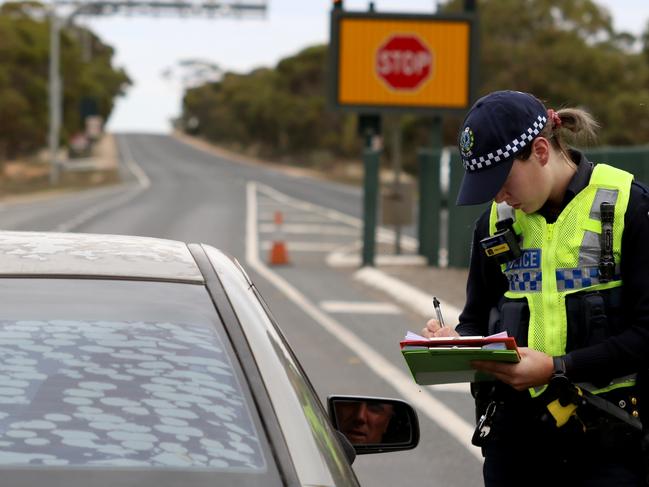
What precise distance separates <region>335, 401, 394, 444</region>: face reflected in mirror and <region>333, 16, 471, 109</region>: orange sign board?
60.5 ft

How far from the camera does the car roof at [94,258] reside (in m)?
3.31

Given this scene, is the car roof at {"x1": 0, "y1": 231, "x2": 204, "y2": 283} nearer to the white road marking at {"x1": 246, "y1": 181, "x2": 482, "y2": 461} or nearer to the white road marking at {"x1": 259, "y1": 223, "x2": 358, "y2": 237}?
the white road marking at {"x1": 246, "y1": 181, "x2": 482, "y2": 461}

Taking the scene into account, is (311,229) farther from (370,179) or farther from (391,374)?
(391,374)

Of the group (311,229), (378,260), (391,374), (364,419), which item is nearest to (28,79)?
(311,229)

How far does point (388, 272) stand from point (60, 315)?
18.1 metres

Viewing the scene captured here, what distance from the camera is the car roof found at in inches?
130

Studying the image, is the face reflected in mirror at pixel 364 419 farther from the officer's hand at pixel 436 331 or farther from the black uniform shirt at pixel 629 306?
the black uniform shirt at pixel 629 306

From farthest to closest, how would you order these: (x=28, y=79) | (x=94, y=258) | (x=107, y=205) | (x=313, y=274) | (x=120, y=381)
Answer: (x=28, y=79) < (x=107, y=205) < (x=313, y=274) < (x=94, y=258) < (x=120, y=381)

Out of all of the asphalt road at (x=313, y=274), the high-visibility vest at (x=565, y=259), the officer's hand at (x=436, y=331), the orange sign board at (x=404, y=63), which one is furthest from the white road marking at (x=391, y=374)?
the orange sign board at (x=404, y=63)

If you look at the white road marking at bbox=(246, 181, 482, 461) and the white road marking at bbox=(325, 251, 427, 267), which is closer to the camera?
the white road marking at bbox=(246, 181, 482, 461)

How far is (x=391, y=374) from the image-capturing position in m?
11.4

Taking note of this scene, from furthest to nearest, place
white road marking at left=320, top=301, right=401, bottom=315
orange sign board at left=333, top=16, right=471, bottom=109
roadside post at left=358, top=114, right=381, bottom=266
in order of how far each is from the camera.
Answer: roadside post at left=358, top=114, right=381, bottom=266, orange sign board at left=333, top=16, right=471, bottom=109, white road marking at left=320, top=301, right=401, bottom=315

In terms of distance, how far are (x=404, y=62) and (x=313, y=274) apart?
3.51 meters

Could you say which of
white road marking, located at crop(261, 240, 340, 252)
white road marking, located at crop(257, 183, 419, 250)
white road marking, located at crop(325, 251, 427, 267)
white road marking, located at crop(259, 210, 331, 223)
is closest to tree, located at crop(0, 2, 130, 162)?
white road marking, located at crop(257, 183, 419, 250)
